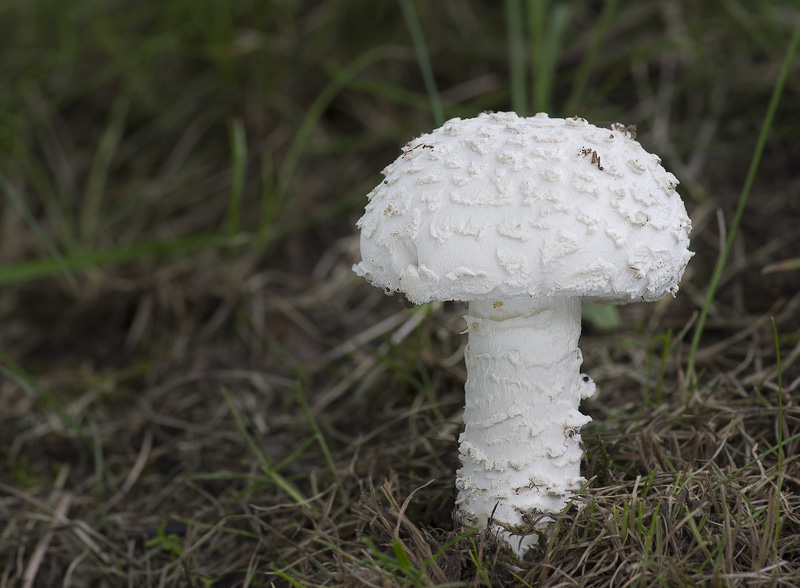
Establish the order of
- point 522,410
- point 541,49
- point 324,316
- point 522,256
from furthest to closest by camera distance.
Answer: point 324,316 < point 541,49 < point 522,410 < point 522,256

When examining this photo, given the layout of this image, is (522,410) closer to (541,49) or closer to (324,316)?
(324,316)

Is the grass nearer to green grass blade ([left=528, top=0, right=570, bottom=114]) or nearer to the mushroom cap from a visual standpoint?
green grass blade ([left=528, top=0, right=570, bottom=114])

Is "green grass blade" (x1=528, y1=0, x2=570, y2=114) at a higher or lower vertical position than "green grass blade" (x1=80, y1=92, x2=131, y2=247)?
higher

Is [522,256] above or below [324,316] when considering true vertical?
above

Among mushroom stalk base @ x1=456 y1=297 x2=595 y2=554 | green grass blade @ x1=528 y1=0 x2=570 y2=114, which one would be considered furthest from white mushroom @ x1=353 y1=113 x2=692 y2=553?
green grass blade @ x1=528 y1=0 x2=570 y2=114

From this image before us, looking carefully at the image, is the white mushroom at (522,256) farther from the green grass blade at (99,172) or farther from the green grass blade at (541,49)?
the green grass blade at (99,172)

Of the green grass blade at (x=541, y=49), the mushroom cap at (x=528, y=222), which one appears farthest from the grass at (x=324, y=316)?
the mushroom cap at (x=528, y=222)

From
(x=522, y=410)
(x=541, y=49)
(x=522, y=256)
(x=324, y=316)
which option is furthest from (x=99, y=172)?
(x=522, y=256)
